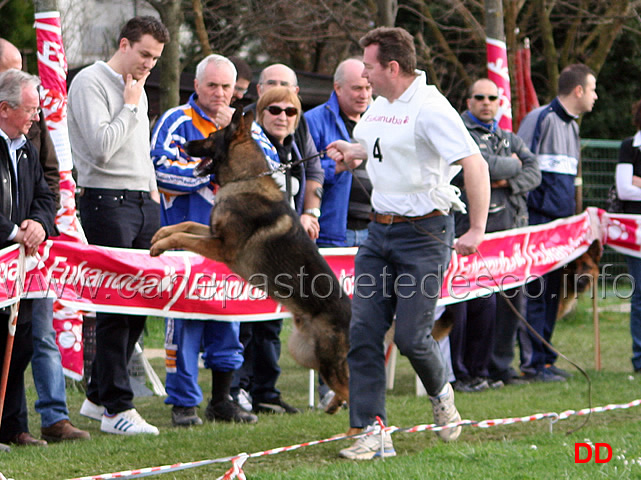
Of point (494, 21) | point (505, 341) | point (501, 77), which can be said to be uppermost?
point (494, 21)

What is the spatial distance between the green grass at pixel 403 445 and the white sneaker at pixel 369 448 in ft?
0.26

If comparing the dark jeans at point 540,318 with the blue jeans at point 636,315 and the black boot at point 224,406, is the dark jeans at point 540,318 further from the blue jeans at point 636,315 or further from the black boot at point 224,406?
the black boot at point 224,406

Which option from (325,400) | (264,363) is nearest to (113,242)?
(264,363)

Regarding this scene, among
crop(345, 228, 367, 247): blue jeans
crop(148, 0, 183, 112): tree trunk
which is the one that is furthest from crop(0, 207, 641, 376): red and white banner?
crop(148, 0, 183, 112): tree trunk

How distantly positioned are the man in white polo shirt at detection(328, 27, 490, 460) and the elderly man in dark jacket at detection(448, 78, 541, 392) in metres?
2.68

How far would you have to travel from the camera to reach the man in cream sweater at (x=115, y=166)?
5812mm

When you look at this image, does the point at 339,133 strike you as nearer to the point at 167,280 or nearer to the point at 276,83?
the point at 276,83

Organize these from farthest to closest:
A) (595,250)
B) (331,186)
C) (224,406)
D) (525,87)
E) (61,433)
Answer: (525,87), (595,250), (331,186), (224,406), (61,433)

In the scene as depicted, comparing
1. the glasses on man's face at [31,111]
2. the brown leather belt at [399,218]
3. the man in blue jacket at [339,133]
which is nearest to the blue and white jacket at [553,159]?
the man in blue jacket at [339,133]

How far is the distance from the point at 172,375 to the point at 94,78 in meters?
2.01

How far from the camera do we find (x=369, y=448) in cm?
501

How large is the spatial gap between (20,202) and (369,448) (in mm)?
A: 2422

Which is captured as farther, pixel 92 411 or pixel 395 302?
pixel 92 411

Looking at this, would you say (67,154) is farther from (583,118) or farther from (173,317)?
(583,118)
